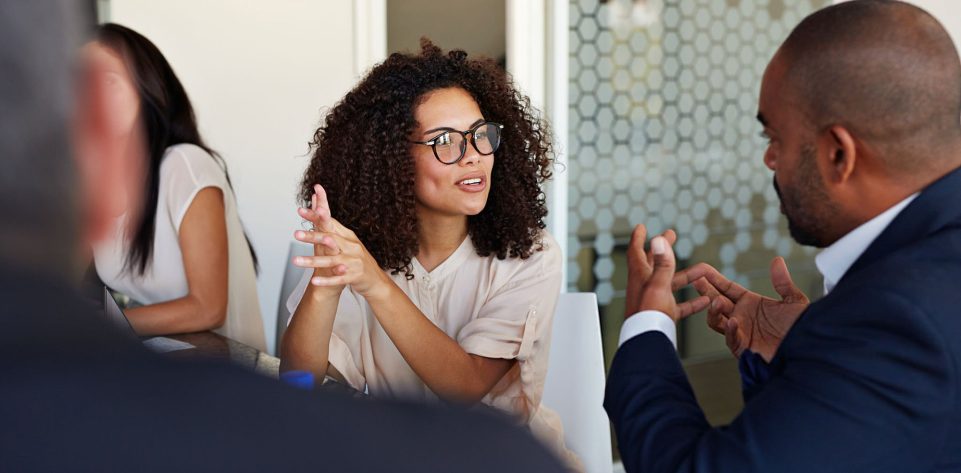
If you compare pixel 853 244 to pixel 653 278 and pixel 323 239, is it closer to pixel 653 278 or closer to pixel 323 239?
pixel 653 278

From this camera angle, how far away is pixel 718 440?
126cm

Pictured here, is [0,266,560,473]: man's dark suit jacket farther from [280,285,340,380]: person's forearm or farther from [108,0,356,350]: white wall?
[108,0,356,350]: white wall

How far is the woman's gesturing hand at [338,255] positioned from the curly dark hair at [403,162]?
0.30 metres

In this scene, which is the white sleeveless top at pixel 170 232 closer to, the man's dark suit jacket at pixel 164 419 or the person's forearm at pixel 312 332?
the person's forearm at pixel 312 332

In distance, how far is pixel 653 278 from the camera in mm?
1532

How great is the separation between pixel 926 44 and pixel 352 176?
54.4 inches

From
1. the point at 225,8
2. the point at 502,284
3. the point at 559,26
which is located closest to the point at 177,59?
the point at 225,8

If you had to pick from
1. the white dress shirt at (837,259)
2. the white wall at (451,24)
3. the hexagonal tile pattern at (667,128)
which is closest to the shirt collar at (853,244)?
the white dress shirt at (837,259)

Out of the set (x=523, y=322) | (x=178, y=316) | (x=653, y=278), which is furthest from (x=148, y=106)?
(x=653, y=278)

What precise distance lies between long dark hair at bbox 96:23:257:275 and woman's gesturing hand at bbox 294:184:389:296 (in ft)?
3.56

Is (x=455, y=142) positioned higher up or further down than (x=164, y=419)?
higher up

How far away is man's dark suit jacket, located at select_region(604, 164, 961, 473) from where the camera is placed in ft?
3.86

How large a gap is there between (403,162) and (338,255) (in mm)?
395

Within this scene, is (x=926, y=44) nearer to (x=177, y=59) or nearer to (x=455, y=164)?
(x=455, y=164)
